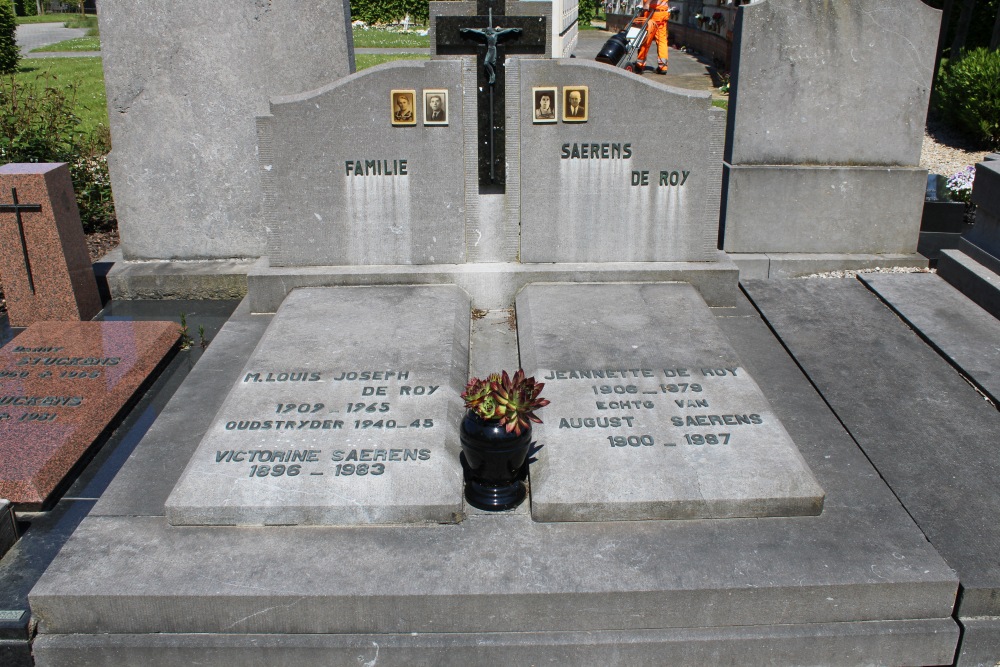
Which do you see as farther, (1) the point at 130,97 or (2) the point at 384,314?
(1) the point at 130,97

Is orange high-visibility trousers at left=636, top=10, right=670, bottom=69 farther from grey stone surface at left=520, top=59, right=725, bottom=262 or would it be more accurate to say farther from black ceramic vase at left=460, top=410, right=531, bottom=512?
black ceramic vase at left=460, top=410, right=531, bottom=512

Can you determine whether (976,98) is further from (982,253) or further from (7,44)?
(7,44)

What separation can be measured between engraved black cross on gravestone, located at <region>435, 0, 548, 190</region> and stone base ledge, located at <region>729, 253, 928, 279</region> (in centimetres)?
253

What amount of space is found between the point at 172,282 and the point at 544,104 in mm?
3580

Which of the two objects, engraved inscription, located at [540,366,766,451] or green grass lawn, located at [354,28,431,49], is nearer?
engraved inscription, located at [540,366,766,451]

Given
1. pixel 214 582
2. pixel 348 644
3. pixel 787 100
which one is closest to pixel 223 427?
pixel 214 582

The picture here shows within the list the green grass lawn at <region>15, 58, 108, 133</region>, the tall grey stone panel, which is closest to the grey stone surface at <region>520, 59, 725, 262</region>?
the tall grey stone panel

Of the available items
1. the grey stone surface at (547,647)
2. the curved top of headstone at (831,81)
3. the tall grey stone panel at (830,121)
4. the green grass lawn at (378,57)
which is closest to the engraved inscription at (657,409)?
the grey stone surface at (547,647)

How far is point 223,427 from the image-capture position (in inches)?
179

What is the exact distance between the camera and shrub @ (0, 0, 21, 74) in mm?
22578

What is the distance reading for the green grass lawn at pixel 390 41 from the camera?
1128 inches

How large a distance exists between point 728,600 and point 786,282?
13.2 feet

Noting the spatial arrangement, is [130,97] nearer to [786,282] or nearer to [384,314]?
[384,314]

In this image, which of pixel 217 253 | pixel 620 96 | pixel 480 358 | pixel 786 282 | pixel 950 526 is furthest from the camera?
pixel 217 253
